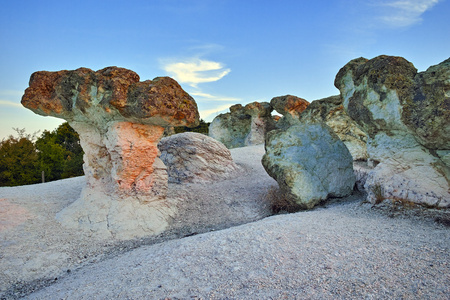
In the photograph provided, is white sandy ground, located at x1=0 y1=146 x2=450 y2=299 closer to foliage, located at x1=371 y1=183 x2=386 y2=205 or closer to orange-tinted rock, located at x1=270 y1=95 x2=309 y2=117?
foliage, located at x1=371 y1=183 x2=386 y2=205

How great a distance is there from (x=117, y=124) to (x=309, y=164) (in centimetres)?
483

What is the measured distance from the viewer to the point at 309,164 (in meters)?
7.52

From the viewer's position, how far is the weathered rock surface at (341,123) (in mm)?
13227

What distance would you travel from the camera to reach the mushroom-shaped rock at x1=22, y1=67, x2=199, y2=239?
21.2 ft

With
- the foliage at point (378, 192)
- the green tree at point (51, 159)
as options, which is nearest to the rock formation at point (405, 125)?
the foliage at point (378, 192)

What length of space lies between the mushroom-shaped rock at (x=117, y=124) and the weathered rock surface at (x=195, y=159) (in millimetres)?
2722

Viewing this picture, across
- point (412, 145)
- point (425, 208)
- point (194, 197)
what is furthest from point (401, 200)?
point (194, 197)

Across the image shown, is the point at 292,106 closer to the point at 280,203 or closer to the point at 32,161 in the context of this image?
the point at 280,203

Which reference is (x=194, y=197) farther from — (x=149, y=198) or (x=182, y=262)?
(x=182, y=262)

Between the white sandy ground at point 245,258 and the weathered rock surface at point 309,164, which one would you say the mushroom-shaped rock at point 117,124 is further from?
the weathered rock surface at point 309,164

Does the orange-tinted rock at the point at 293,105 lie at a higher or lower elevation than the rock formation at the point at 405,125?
higher

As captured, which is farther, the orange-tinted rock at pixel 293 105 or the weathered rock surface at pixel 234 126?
the weathered rock surface at pixel 234 126

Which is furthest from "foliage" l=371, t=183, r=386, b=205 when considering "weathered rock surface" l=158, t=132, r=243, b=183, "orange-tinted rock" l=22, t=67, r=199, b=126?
"weathered rock surface" l=158, t=132, r=243, b=183

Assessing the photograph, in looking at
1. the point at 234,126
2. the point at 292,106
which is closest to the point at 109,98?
the point at 292,106
